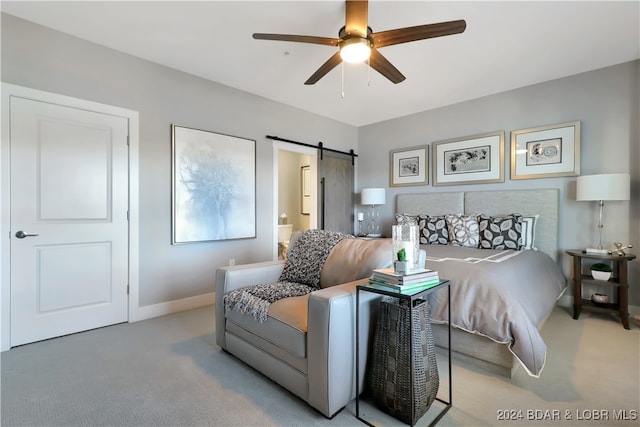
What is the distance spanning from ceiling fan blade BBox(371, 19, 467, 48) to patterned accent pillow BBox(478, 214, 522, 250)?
2.34 meters

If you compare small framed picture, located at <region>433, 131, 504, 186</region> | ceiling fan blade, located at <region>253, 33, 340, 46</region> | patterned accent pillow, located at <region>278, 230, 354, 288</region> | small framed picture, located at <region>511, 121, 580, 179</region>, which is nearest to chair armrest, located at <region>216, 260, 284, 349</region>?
patterned accent pillow, located at <region>278, 230, 354, 288</region>

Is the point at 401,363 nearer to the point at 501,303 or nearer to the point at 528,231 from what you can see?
the point at 501,303

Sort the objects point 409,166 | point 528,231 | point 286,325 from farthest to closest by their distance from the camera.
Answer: point 409,166 → point 528,231 → point 286,325

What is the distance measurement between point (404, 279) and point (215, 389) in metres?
1.32

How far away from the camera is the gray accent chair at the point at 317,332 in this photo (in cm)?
149

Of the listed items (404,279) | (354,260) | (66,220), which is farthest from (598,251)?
(66,220)

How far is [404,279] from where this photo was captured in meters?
1.46

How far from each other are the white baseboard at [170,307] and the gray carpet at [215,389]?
461 millimetres

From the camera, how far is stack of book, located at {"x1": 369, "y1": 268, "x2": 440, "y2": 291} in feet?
4.79

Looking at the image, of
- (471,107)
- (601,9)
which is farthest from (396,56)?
(471,107)

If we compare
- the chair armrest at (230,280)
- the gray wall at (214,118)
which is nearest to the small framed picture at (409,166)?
the gray wall at (214,118)

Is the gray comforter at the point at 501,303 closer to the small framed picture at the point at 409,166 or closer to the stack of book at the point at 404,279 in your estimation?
the stack of book at the point at 404,279

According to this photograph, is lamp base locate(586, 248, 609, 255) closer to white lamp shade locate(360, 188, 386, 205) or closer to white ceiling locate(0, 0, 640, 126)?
white ceiling locate(0, 0, 640, 126)

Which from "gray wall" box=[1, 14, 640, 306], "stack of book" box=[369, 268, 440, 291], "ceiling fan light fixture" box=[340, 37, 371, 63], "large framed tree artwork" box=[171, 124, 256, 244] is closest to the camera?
"stack of book" box=[369, 268, 440, 291]
